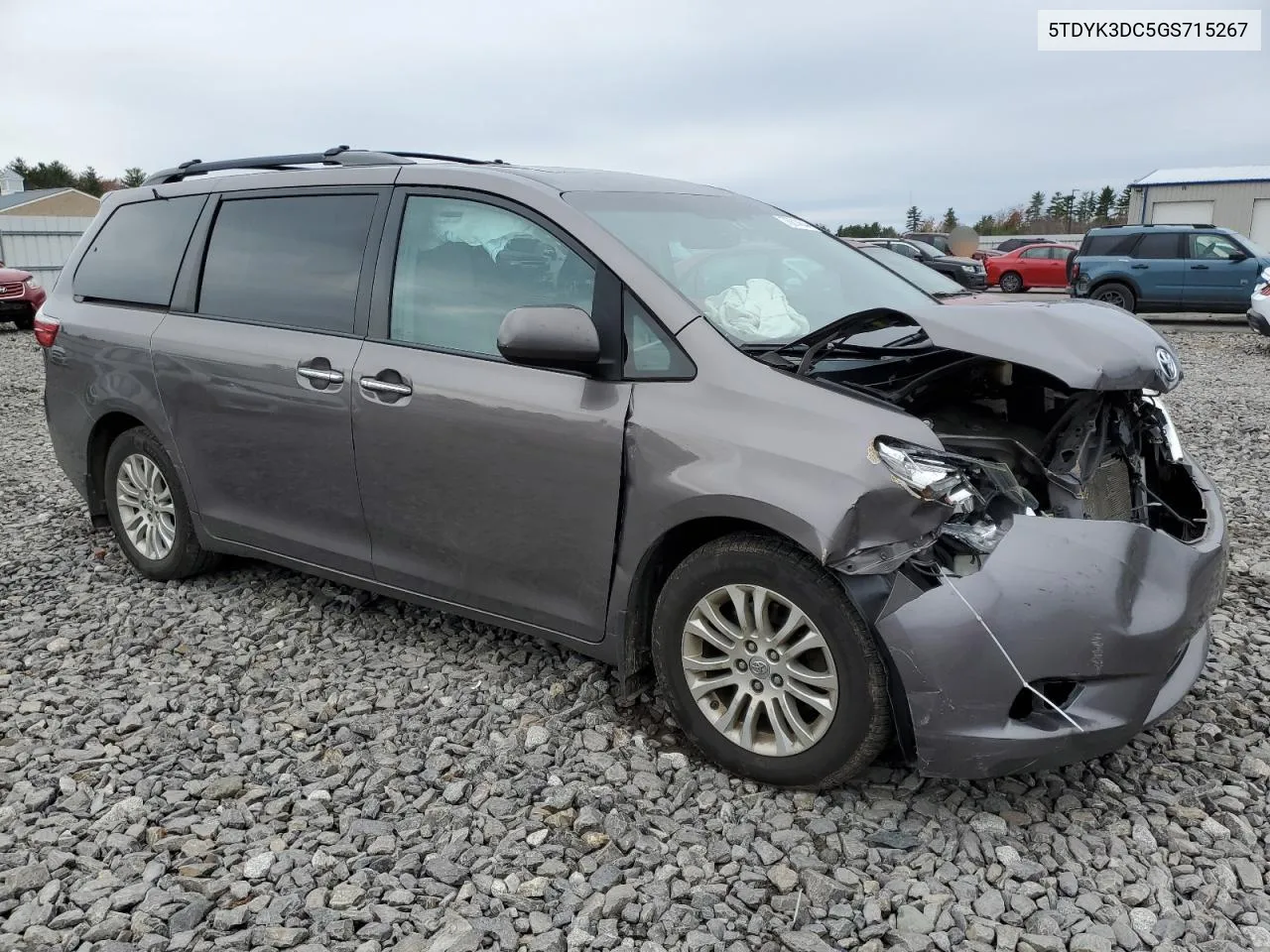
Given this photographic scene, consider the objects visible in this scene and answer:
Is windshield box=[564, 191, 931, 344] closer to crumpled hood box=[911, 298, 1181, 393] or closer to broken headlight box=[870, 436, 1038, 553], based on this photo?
crumpled hood box=[911, 298, 1181, 393]

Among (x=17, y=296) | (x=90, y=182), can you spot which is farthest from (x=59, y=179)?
(x=17, y=296)

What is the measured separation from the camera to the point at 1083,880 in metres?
2.56

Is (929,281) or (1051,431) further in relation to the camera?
(929,281)

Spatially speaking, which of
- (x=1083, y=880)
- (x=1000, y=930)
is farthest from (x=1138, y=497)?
(x=1000, y=930)

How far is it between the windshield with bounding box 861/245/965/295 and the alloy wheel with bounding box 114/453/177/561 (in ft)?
10.9

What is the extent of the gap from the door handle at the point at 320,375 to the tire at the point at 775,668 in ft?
4.87

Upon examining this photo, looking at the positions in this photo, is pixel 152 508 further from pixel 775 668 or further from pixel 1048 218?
pixel 1048 218

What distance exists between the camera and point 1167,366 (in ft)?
9.59

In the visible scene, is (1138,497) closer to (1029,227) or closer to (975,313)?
(975,313)

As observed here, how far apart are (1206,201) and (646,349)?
126 ft

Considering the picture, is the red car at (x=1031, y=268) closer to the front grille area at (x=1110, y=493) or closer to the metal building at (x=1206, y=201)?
the metal building at (x=1206, y=201)

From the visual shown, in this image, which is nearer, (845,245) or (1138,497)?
(1138,497)

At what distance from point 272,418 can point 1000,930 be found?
9.86 ft

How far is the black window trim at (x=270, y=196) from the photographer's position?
3.67 metres
